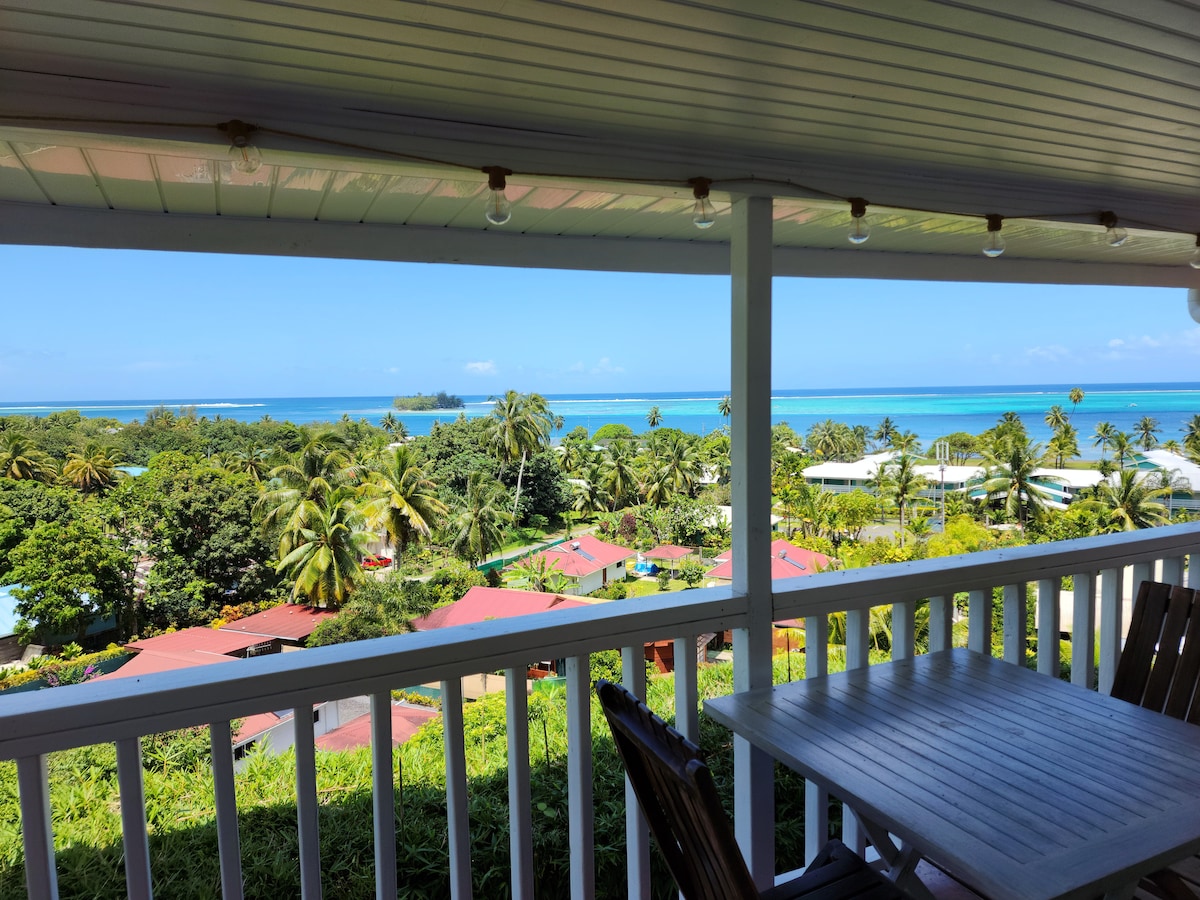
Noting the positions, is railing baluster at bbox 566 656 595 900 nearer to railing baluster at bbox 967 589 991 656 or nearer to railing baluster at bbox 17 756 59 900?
railing baluster at bbox 17 756 59 900

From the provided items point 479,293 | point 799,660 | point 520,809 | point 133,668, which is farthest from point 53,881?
point 479,293

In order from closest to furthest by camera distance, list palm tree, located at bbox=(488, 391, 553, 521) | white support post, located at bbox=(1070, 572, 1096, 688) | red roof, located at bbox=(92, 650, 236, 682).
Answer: white support post, located at bbox=(1070, 572, 1096, 688)
red roof, located at bbox=(92, 650, 236, 682)
palm tree, located at bbox=(488, 391, 553, 521)

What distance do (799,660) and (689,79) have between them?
572 inches

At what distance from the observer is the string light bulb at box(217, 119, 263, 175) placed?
129 cm

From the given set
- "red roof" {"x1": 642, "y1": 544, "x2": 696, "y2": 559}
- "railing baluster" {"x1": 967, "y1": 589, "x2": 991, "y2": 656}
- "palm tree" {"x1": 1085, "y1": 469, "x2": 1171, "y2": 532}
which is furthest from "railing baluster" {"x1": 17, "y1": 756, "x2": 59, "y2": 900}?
"palm tree" {"x1": 1085, "y1": 469, "x2": 1171, "y2": 532}

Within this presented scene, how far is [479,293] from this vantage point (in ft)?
119

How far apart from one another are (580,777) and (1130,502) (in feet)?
116

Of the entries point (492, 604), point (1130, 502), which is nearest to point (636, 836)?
point (492, 604)

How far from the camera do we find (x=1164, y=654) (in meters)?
1.84

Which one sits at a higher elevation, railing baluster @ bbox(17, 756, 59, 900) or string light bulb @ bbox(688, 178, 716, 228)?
string light bulb @ bbox(688, 178, 716, 228)

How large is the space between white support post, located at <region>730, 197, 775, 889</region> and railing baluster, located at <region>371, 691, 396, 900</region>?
0.82m

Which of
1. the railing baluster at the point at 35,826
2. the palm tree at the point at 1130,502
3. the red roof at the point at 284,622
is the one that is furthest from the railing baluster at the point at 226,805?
the palm tree at the point at 1130,502

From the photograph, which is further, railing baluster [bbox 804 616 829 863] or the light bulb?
railing baluster [bbox 804 616 829 863]

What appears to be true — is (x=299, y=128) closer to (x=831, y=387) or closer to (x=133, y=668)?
(x=133, y=668)
